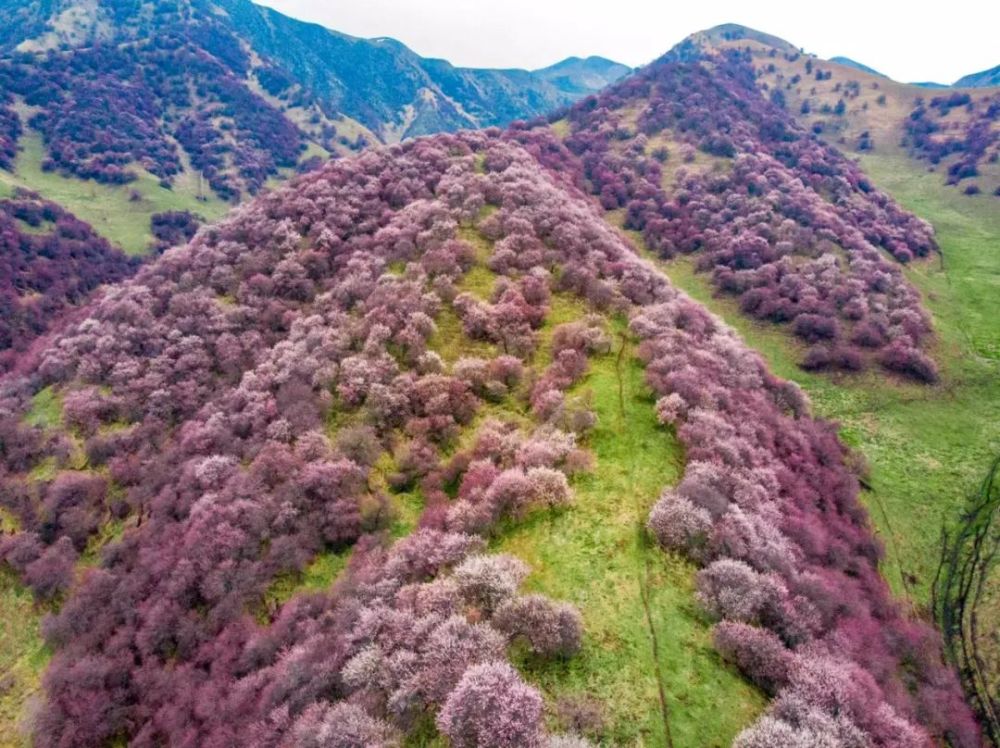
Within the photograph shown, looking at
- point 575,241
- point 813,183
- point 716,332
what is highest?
point 813,183

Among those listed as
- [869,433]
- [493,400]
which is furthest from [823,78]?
[493,400]

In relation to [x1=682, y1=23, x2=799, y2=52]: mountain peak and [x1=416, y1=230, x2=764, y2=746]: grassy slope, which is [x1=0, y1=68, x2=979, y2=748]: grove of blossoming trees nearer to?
[x1=416, y1=230, x2=764, y2=746]: grassy slope

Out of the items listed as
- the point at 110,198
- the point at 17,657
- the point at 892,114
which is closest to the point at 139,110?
the point at 110,198

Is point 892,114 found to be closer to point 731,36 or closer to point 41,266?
point 731,36

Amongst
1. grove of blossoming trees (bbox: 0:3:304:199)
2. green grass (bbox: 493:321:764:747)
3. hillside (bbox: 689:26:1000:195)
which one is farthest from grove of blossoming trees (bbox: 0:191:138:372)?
hillside (bbox: 689:26:1000:195)

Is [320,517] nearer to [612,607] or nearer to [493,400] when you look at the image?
[493,400]

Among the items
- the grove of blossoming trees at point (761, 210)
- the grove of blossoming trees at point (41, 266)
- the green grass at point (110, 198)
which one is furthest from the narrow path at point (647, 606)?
the green grass at point (110, 198)
